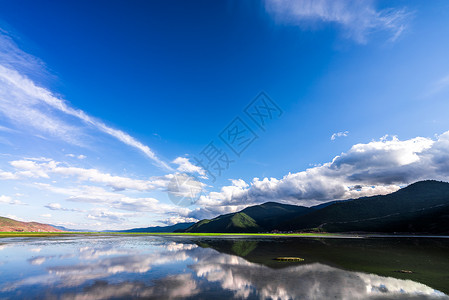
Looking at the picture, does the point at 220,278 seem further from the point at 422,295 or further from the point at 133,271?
the point at 422,295

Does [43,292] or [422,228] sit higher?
[422,228]

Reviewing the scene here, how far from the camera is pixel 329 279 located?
24.7 m

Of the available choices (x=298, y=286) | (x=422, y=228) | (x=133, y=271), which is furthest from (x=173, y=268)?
(x=422, y=228)

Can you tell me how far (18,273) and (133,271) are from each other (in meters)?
13.5

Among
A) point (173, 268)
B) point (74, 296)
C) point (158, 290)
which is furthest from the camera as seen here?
point (173, 268)

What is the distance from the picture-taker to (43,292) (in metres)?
19.4

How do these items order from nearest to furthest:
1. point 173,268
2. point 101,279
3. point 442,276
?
1. point 101,279
2. point 442,276
3. point 173,268

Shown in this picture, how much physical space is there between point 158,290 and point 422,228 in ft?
855

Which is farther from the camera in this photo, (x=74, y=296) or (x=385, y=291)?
(x=385, y=291)

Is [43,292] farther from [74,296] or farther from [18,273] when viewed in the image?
[18,273]

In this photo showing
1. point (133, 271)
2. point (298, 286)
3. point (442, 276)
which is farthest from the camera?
point (133, 271)

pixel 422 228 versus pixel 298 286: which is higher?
pixel 422 228

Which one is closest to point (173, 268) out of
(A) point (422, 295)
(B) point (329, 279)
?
(B) point (329, 279)

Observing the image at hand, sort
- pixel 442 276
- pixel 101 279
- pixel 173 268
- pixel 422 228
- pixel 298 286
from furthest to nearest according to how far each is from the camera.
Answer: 1. pixel 422 228
2. pixel 173 268
3. pixel 442 276
4. pixel 101 279
5. pixel 298 286
